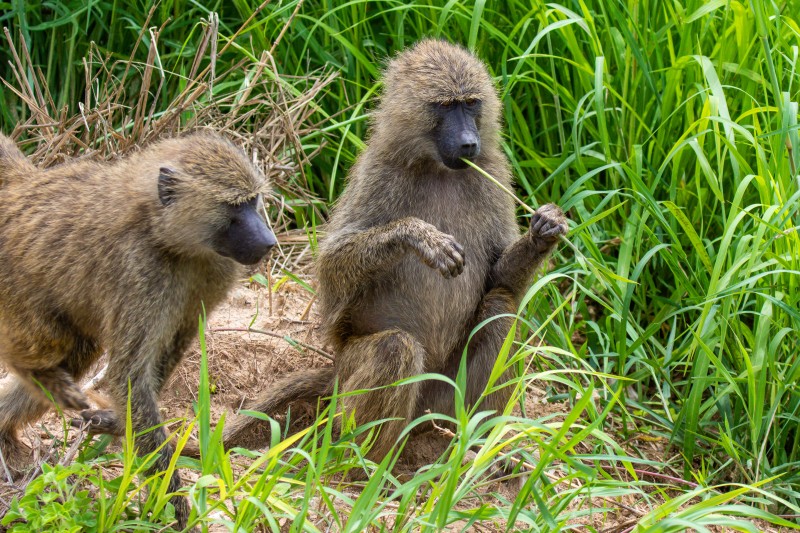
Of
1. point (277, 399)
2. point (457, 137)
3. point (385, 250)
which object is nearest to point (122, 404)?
point (277, 399)

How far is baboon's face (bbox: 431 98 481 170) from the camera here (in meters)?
3.56

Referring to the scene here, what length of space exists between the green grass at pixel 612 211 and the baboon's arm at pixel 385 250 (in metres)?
0.30

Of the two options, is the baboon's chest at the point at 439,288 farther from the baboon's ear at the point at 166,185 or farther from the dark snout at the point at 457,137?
the baboon's ear at the point at 166,185

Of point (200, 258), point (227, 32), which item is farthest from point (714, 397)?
point (227, 32)

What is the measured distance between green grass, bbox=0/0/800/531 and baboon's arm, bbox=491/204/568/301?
11cm

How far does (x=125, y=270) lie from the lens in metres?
3.21

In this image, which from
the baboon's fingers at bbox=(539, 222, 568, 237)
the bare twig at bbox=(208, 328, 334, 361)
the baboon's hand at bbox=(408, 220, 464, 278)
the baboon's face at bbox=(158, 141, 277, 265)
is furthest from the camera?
the bare twig at bbox=(208, 328, 334, 361)

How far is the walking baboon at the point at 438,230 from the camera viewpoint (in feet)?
11.7

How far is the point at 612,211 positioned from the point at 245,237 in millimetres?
1336

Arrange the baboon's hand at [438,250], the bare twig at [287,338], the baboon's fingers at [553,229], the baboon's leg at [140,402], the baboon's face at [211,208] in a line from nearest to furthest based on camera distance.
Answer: the baboon's leg at [140,402] → the baboon's face at [211,208] → the baboon's hand at [438,250] → the baboon's fingers at [553,229] → the bare twig at [287,338]

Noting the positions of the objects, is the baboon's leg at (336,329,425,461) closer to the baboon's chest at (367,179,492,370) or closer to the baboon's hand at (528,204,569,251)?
the baboon's chest at (367,179,492,370)

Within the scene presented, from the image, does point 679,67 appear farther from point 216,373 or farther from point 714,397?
point 216,373

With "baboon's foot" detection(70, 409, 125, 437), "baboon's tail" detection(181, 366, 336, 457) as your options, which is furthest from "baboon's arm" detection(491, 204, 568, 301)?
"baboon's foot" detection(70, 409, 125, 437)

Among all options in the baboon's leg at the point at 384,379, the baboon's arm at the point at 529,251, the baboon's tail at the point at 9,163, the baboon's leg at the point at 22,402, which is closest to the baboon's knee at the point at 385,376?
the baboon's leg at the point at 384,379
